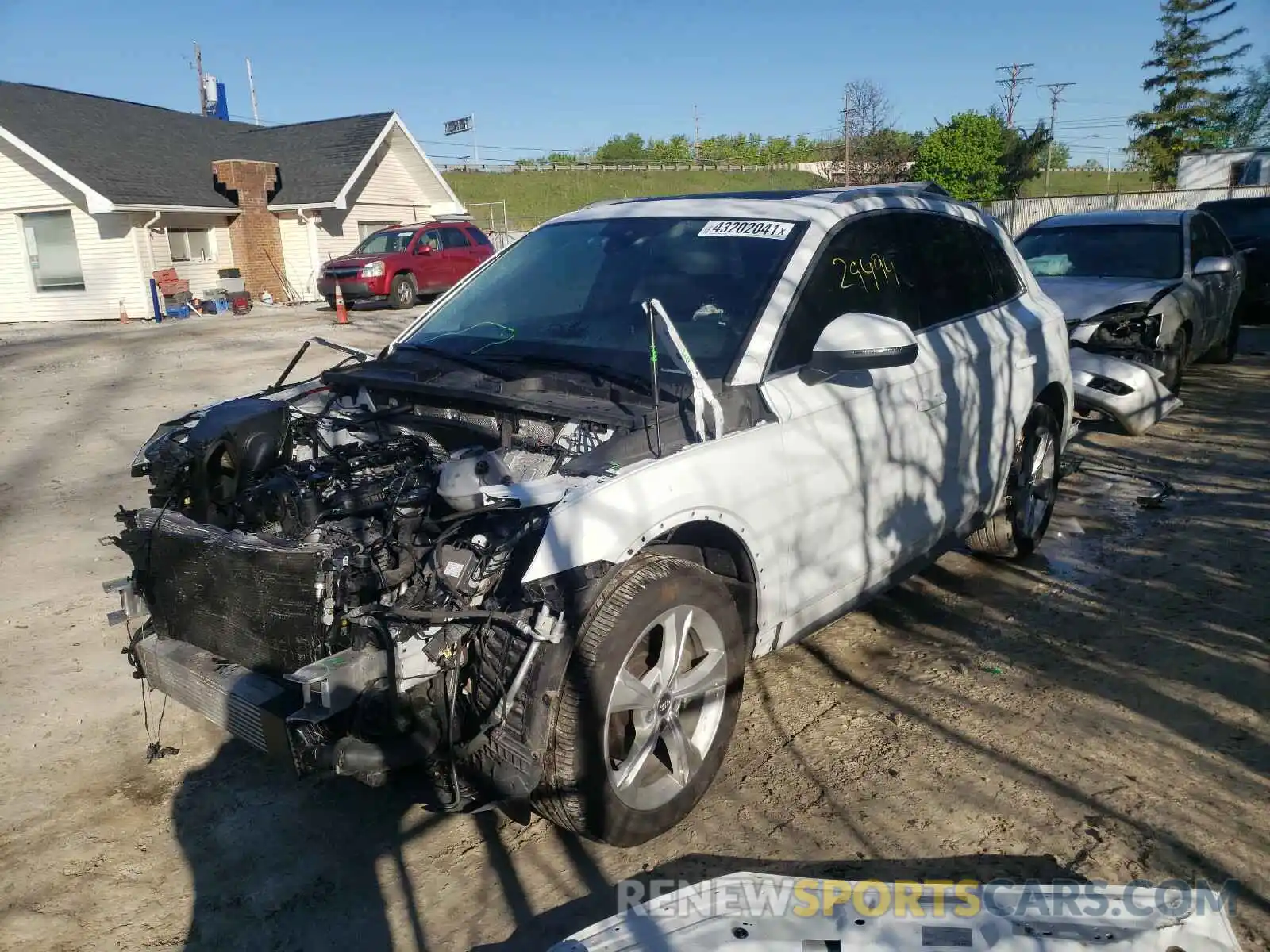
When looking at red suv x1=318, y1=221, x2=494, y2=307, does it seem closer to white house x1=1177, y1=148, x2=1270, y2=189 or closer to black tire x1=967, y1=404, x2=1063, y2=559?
black tire x1=967, y1=404, x2=1063, y2=559

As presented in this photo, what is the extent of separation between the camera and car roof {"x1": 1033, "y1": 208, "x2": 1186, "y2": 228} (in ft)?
33.1

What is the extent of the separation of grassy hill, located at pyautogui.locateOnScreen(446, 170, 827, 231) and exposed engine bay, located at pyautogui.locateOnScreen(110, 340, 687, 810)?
49.0m

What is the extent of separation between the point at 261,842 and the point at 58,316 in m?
24.2

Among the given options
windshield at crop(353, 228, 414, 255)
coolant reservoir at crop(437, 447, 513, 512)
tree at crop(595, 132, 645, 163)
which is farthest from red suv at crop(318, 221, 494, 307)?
tree at crop(595, 132, 645, 163)

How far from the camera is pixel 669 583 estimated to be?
2939 mm

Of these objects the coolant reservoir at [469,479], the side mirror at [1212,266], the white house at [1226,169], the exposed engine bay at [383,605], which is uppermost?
the white house at [1226,169]

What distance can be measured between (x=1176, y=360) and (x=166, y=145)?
25065 mm

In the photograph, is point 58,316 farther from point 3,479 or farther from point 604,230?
point 604,230

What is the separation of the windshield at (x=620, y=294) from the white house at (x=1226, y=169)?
115ft

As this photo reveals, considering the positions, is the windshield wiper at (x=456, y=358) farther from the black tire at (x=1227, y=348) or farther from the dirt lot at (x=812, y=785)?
the black tire at (x=1227, y=348)

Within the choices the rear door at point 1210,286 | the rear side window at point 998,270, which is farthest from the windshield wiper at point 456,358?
the rear door at point 1210,286

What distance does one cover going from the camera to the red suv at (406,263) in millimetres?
20469

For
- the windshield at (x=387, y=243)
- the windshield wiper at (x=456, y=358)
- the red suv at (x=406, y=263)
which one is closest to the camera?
the windshield wiper at (x=456, y=358)

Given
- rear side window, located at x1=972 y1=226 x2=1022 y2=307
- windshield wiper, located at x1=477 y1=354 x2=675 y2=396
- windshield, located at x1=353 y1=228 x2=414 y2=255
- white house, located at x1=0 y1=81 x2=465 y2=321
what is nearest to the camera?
windshield wiper, located at x1=477 y1=354 x2=675 y2=396
